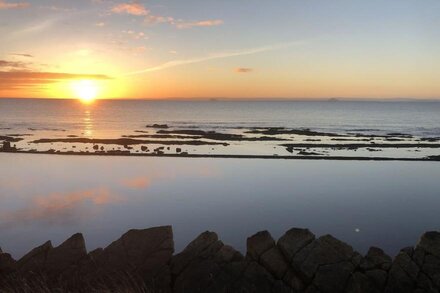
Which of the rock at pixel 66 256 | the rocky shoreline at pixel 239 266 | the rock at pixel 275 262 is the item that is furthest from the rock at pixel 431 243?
the rock at pixel 66 256

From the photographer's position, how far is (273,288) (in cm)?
1315

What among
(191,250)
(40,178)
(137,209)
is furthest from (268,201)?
(40,178)

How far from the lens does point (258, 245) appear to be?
1452cm

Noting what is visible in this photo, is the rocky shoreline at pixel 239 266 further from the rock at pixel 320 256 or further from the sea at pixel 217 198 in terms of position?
the sea at pixel 217 198

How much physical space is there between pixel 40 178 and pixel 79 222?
1601cm

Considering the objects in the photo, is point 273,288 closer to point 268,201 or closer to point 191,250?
point 191,250

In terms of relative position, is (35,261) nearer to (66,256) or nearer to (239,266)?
(66,256)

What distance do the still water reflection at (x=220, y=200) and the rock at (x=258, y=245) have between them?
569cm

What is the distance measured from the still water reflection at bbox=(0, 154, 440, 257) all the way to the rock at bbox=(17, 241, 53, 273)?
5.10m

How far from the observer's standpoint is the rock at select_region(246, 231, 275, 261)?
565 inches

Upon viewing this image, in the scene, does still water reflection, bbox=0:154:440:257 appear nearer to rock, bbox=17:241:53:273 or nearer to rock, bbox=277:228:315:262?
rock, bbox=17:241:53:273

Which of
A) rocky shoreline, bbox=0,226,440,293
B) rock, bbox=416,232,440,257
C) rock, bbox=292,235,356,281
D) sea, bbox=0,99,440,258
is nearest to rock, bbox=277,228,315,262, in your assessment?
rocky shoreline, bbox=0,226,440,293

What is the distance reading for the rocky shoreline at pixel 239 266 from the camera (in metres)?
13.1

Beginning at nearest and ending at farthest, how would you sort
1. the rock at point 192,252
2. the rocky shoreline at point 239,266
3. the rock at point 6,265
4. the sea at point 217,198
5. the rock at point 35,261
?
the rocky shoreline at point 239,266
the rock at point 192,252
the rock at point 6,265
the rock at point 35,261
the sea at point 217,198
